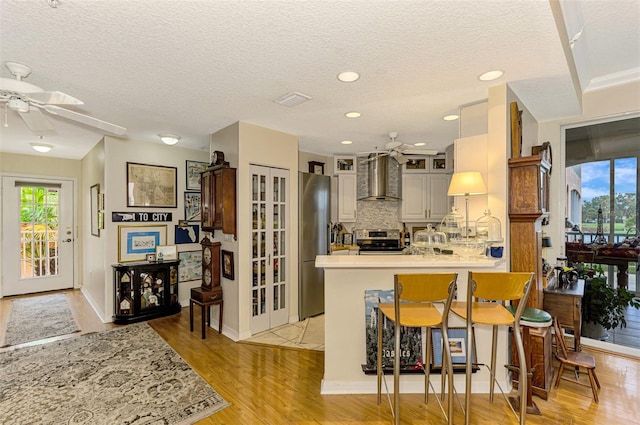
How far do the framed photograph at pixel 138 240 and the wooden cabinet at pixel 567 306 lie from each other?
16.4ft

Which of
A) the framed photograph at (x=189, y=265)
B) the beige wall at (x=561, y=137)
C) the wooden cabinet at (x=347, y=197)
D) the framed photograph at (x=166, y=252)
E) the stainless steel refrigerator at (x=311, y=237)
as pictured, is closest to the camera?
the beige wall at (x=561, y=137)

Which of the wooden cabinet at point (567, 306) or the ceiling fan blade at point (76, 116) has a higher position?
the ceiling fan blade at point (76, 116)

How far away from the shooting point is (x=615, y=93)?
314cm

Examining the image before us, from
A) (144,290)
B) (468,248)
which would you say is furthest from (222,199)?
(468,248)

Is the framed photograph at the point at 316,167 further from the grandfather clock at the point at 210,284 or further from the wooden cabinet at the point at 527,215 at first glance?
the wooden cabinet at the point at 527,215

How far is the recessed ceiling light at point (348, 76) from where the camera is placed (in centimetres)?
239

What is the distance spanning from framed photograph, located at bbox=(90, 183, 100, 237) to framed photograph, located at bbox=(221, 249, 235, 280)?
233 cm

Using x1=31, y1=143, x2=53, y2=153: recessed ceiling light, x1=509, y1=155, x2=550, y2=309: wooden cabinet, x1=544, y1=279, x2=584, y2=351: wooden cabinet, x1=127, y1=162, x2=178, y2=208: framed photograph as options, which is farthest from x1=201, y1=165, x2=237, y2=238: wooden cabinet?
x1=544, y1=279, x2=584, y2=351: wooden cabinet

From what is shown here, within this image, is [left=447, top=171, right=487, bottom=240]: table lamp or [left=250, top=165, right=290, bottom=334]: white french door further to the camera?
[left=250, top=165, right=290, bottom=334]: white french door

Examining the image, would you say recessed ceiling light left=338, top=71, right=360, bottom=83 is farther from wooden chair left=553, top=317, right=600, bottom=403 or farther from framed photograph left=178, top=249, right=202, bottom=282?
framed photograph left=178, top=249, right=202, bottom=282

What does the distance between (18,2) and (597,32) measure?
375 centimetres

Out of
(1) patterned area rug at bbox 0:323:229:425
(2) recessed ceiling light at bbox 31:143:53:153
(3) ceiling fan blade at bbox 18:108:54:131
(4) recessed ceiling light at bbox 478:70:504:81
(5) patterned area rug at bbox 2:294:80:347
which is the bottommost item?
(5) patterned area rug at bbox 2:294:80:347

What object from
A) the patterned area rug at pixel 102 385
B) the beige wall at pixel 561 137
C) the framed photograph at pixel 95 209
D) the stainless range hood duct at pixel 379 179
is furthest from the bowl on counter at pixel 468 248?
the framed photograph at pixel 95 209

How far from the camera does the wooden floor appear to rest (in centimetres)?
220
